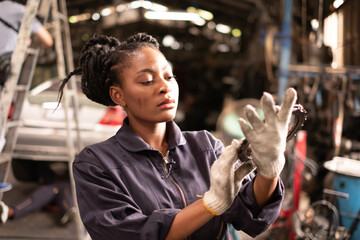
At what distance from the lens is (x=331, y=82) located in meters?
4.62

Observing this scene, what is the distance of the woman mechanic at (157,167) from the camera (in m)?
1.21

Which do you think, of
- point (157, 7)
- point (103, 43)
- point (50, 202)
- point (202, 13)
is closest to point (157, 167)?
point (103, 43)

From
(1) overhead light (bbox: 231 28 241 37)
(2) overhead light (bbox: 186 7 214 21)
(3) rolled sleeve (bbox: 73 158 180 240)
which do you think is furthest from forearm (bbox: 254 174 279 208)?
(1) overhead light (bbox: 231 28 241 37)

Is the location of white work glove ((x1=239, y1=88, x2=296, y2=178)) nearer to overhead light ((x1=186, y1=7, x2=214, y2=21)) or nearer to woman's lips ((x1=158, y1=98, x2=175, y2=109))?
woman's lips ((x1=158, y1=98, x2=175, y2=109))

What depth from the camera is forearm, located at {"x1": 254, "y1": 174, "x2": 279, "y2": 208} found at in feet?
4.25

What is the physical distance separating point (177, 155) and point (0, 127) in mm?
1472

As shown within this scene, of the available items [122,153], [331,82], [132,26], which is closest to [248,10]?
[132,26]

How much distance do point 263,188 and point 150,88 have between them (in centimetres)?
55

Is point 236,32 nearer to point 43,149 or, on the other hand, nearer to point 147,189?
point 43,149

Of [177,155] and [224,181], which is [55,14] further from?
[224,181]

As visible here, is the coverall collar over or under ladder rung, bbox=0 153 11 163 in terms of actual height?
over

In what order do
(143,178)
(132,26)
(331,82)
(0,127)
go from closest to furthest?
(143,178), (0,127), (331,82), (132,26)

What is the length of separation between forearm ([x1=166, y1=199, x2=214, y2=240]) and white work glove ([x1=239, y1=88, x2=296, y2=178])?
0.25m

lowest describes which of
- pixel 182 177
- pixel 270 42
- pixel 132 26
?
pixel 182 177
